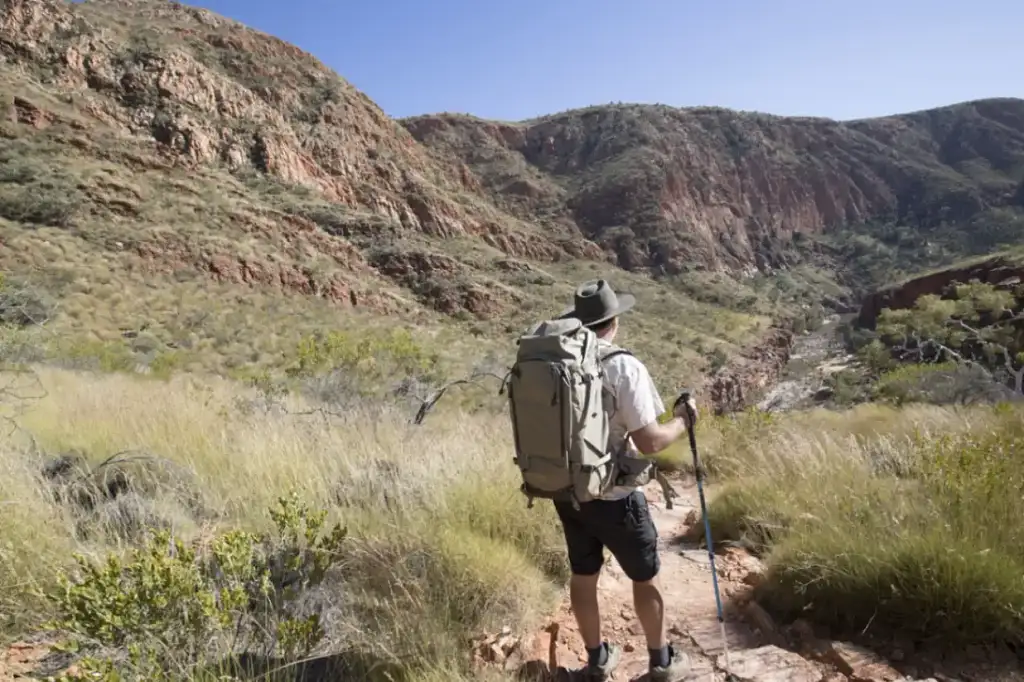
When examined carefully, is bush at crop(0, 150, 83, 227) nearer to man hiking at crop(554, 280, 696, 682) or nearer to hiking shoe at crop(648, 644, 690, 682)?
man hiking at crop(554, 280, 696, 682)

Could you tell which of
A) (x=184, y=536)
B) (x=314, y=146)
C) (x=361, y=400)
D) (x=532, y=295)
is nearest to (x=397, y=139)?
(x=314, y=146)

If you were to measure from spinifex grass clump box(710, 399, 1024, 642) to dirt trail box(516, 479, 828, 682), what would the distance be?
299mm

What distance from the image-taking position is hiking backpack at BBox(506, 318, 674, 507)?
86.7 inches

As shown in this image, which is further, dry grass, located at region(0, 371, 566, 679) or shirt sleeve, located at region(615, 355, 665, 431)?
dry grass, located at region(0, 371, 566, 679)

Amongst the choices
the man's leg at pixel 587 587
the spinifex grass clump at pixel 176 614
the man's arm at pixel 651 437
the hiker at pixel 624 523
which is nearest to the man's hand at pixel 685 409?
the hiker at pixel 624 523

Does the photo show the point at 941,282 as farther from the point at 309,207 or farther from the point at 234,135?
the point at 234,135

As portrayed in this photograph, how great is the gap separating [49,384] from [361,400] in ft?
12.4

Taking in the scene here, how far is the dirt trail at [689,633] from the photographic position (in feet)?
8.26

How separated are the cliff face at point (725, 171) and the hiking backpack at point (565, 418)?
6694 cm

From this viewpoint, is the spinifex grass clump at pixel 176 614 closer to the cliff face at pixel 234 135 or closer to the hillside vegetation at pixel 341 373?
the hillside vegetation at pixel 341 373

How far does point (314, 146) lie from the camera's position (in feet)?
144

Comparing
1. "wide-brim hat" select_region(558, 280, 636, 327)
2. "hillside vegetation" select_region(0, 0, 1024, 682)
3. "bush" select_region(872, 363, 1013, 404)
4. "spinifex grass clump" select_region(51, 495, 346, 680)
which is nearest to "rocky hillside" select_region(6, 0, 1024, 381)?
"hillside vegetation" select_region(0, 0, 1024, 682)

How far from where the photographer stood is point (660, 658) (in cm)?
252

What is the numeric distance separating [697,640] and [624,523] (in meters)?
1.03
